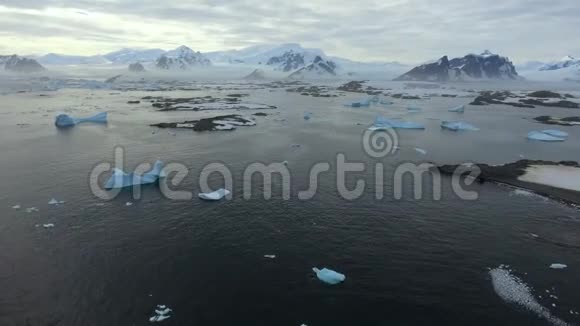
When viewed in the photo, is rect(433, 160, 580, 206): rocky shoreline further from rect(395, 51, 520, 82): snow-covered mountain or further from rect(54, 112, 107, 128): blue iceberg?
rect(395, 51, 520, 82): snow-covered mountain

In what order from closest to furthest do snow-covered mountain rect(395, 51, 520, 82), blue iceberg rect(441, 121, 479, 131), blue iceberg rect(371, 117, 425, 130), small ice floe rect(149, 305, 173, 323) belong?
small ice floe rect(149, 305, 173, 323)
blue iceberg rect(441, 121, 479, 131)
blue iceberg rect(371, 117, 425, 130)
snow-covered mountain rect(395, 51, 520, 82)

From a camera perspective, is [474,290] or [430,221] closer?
[474,290]

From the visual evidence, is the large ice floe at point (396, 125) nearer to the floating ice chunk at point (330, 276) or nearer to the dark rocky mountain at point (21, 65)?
the floating ice chunk at point (330, 276)

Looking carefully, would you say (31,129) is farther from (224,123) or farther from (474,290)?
(474,290)

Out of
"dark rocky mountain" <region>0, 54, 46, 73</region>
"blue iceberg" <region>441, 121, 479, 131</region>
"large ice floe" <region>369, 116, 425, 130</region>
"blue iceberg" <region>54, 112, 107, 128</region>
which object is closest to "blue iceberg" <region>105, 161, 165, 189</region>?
"blue iceberg" <region>54, 112, 107, 128</region>

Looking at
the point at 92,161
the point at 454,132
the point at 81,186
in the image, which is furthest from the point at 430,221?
the point at 454,132

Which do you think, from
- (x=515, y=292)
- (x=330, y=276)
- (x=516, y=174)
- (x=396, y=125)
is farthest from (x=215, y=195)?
(x=396, y=125)
